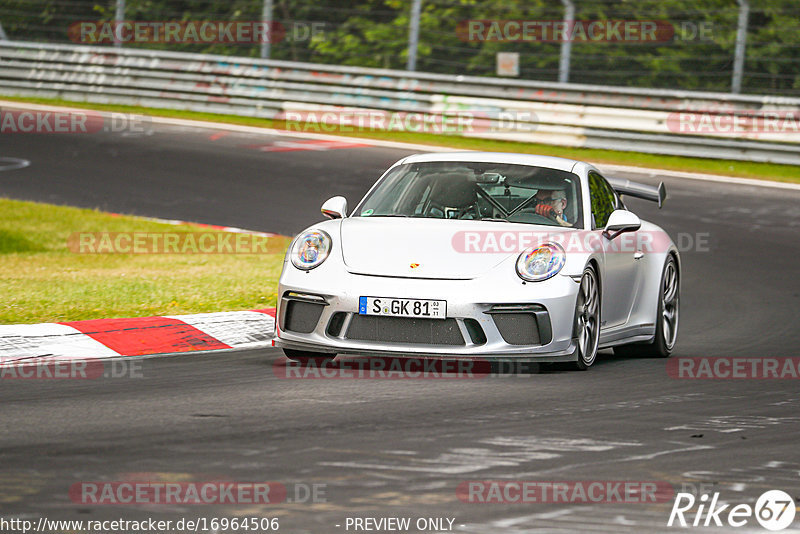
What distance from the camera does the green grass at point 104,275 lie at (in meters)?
9.78

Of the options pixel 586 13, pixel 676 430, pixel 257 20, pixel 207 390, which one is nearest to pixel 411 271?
pixel 207 390

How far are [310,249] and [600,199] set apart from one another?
2161 mm

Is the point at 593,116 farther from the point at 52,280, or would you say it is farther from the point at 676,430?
the point at 676,430

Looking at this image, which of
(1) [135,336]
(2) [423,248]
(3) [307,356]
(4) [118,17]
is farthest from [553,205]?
(4) [118,17]

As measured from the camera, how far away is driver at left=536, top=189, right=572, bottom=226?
8.45m

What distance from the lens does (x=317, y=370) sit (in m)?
7.75

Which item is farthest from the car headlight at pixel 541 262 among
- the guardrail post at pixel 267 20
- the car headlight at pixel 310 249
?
the guardrail post at pixel 267 20

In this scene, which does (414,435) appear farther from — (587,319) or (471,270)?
(587,319)

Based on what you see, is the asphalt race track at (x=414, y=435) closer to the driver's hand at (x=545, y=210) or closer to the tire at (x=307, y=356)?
the tire at (x=307, y=356)

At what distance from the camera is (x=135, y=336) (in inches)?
342

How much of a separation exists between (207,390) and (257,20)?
741 inches

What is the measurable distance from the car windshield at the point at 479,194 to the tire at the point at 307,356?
98 centimetres

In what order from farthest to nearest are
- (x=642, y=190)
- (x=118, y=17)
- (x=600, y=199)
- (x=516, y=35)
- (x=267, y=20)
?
(x=118, y=17) < (x=516, y=35) < (x=267, y=20) < (x=642, y=190) < (x=600, y=199)

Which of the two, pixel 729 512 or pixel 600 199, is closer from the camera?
pixel 729 512
